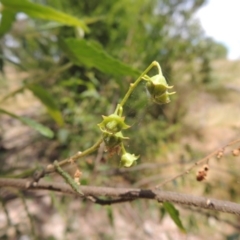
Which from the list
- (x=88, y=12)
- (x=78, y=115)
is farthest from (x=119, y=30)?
(x=78, y=115)

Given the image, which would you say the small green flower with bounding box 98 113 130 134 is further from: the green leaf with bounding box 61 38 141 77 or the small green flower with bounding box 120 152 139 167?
the green leaf with bounding box 61 38 141 77

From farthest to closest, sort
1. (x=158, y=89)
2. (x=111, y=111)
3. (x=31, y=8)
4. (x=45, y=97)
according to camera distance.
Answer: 1. (x=111, y=111)
2. (x=45, y=97)
3. (x=31, y=8)
4. (x=158, y=89)

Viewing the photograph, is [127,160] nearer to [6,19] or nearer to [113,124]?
[113,124]

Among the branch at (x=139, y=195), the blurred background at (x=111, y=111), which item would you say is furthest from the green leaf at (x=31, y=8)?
the branch at (x=139, y=195)

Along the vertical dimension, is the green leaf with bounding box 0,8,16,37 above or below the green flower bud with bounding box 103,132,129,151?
above

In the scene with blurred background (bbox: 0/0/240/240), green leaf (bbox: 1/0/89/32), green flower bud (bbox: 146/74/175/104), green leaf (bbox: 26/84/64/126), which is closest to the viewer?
green flower bud (bbox: 146/74/175/104)

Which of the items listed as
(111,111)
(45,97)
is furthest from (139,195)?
(111,111)

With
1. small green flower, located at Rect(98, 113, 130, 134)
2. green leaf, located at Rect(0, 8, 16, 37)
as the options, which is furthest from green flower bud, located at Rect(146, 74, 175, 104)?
green leaf, located at Rect(0, 8, 16, 37)
